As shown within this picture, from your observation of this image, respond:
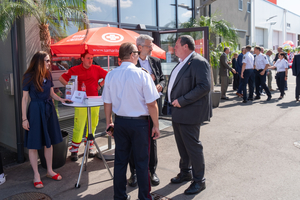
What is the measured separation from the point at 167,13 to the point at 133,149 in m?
7.90

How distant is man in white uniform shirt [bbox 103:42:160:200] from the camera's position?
2904 millimetres

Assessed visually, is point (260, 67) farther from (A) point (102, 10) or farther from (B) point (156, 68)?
(B) point (156, 68)

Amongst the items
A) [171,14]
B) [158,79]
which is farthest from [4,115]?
[171,14]

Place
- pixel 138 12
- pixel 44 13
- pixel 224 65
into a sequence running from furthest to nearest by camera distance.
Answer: pixel 224 65
pixel 138 12
pixel 44 13

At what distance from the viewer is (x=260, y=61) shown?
→ 419 inches

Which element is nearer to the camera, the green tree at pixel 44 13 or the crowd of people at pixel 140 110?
the crowd of people at pixel 140 110

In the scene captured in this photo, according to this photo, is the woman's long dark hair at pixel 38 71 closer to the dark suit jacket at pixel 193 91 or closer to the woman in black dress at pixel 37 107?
the woman in black dress at pixel 37 107

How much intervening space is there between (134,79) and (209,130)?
13.5 ft

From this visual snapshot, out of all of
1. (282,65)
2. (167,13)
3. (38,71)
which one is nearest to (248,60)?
(282,65)

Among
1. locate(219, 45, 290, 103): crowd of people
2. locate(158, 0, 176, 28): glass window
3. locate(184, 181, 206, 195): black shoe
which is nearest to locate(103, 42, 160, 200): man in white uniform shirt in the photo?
locate(184, 181, 206, 195): black shoe

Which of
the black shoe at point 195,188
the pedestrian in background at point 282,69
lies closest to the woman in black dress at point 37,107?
the black shoe at point 195,188

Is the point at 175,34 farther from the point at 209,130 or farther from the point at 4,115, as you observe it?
the point at 4,115

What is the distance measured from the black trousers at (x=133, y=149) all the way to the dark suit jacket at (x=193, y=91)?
0.63 meters

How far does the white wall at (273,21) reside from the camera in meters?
28.0
